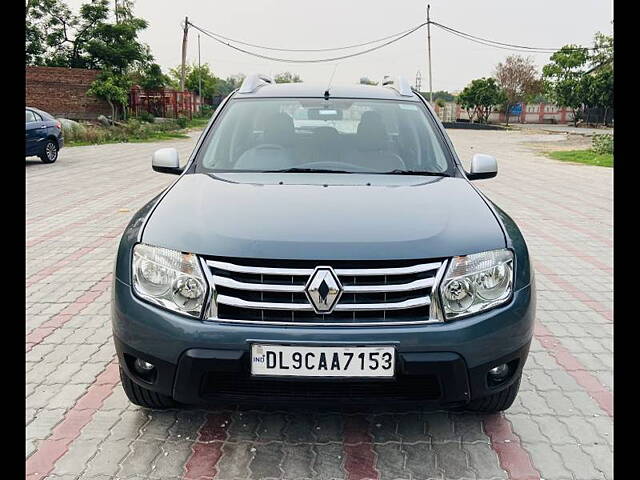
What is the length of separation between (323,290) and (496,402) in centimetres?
116

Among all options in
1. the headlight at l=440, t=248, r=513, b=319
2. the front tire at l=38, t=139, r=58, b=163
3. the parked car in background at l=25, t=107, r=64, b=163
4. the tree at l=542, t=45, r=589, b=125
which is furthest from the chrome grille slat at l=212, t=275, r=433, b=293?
the tree at l=542, t=45, r=589, b=125

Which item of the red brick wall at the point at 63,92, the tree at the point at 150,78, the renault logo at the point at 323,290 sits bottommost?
the renault logo at the point at 323,290

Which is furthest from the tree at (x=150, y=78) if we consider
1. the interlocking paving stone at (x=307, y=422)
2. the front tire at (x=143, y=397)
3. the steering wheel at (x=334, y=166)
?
the front tire at (x=143, y=397)

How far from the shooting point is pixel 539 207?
1027 centimetres

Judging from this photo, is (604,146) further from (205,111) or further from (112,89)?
(205,111)

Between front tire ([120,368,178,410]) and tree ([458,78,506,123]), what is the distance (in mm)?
52892

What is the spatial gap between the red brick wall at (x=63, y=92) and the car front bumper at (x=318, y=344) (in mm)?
33137

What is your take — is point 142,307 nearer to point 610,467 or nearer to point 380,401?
point 380,401

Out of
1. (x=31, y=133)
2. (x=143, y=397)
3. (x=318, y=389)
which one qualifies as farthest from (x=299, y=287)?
(x=31, y=133)

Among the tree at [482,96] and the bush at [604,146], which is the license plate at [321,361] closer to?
the bush at [604,146]

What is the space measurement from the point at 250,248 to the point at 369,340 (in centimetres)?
60

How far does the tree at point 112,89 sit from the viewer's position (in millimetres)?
31828

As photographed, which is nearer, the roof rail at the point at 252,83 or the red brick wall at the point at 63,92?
the roof rail at the point at 252,83

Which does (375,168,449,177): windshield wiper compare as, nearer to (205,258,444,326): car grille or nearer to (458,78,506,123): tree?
(205,258,444,326): car grille
